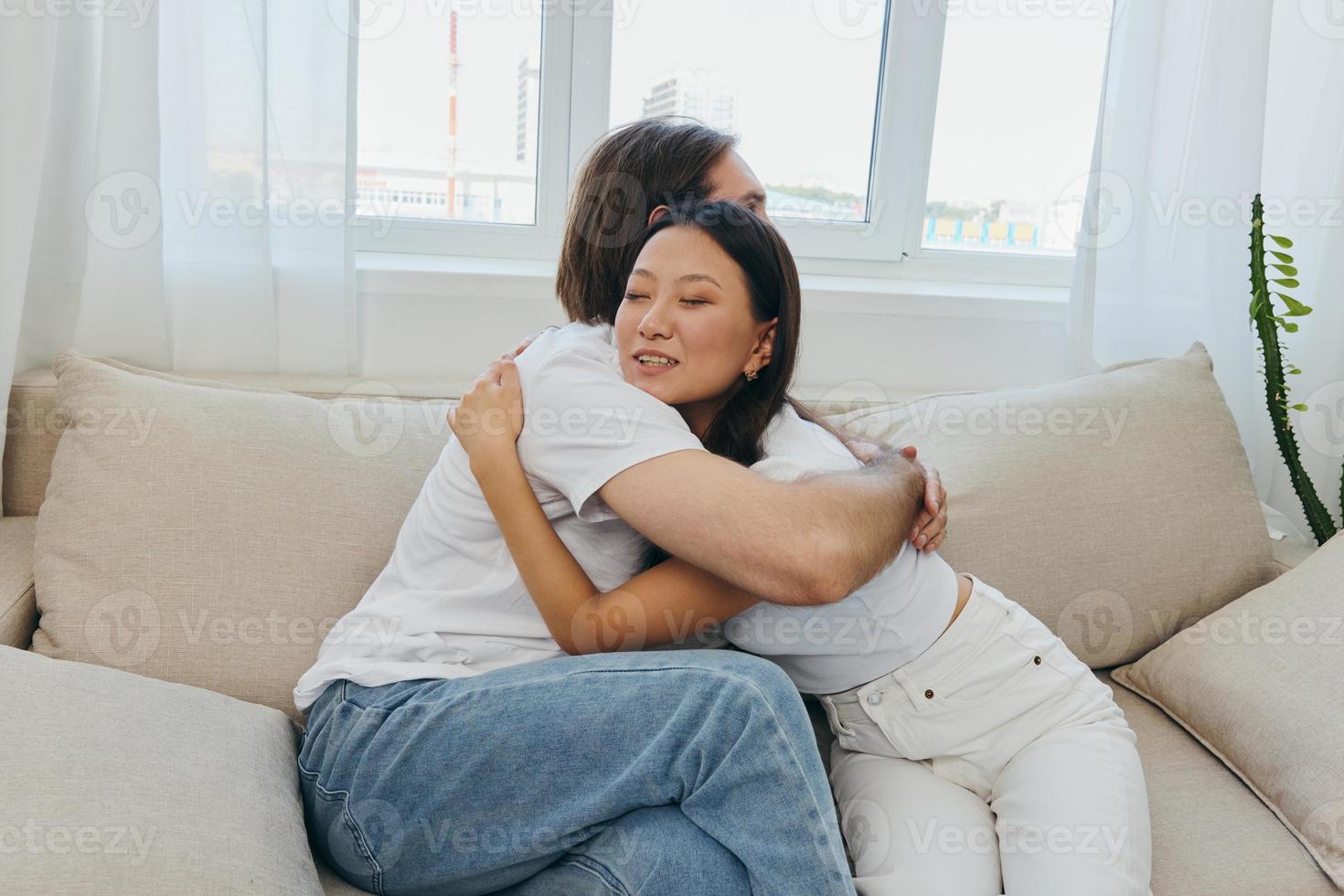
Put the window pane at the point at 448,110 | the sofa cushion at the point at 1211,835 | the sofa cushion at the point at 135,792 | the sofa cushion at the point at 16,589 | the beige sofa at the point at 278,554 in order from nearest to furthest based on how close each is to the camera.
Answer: the sofa cushion at the point at 135,792, the beige sofa at the point at 278,554, the sofa cushion at the point at 1211,835, the sofa cushion at the point at 16,589, the window pane at the point at 448,110

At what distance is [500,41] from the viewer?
2.12 metres

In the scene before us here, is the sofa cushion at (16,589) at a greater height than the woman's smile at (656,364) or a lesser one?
lesser

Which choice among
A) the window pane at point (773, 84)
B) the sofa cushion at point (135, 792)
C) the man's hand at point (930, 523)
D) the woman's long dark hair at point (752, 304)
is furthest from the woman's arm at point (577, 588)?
the window pane at point (773, 84)

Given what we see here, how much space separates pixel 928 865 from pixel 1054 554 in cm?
60

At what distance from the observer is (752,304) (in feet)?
4.19

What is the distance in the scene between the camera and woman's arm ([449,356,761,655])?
3.82 feet

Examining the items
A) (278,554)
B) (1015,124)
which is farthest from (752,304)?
(1015,124)

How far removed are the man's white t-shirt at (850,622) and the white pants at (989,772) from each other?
2 cm

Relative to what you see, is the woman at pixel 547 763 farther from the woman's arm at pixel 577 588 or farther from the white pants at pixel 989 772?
the white pants at pixel 989 772

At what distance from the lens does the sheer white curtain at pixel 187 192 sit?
1658 mm

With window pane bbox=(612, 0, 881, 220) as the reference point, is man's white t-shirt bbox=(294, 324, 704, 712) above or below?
below

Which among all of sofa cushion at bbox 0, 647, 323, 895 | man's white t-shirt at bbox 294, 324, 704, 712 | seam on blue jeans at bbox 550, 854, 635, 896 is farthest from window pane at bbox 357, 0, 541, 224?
seam on blue jeans at bbox 550, 854, 635, 896

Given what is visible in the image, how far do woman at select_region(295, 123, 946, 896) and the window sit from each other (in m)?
1.13

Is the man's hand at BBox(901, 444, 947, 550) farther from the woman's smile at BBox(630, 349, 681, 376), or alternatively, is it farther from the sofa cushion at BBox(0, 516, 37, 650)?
the sofa cushion at BBox(0, 516, 37, 650)
